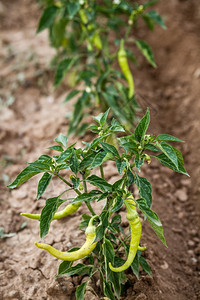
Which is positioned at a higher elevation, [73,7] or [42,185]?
[73,7]

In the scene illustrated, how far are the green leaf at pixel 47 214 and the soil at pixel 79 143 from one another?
396 millimetres

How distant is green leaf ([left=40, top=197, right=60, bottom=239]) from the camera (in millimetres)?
1191

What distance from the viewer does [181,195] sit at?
220 centimetres

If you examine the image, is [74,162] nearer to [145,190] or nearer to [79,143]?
[145,190]

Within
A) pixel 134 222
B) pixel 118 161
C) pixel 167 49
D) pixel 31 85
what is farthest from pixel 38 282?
pixel 167 49

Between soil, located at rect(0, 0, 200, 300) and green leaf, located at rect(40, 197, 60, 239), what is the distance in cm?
40

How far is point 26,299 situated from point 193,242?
3.28 feet

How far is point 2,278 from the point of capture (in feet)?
5.08

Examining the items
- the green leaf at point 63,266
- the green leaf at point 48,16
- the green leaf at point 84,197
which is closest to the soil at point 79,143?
the green leaf at point 63,266

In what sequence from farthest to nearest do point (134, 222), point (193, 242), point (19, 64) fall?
point (19, 64), point (193, 242), point (134, 222)

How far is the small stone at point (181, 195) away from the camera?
217 centimetres

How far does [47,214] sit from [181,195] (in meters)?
1.25

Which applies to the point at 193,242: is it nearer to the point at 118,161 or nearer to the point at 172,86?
the point at 118,161

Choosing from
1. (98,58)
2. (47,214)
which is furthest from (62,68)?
(47,214)
